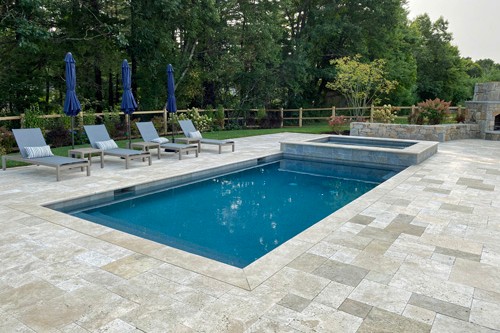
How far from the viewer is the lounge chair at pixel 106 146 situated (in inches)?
360

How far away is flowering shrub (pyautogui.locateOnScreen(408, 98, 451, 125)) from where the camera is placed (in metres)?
16.5

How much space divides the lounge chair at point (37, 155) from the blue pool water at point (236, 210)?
66.0 inches

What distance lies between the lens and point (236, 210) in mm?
6762

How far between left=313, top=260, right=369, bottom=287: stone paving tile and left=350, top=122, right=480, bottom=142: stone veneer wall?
1341 cm

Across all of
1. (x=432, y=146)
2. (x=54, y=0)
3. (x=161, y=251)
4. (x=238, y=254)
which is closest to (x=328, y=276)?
(x=238, y=254)

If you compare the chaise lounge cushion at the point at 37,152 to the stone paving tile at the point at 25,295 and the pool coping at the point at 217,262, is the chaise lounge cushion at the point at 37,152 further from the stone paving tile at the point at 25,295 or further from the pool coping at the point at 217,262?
the stone paving tile at the point at 25,295

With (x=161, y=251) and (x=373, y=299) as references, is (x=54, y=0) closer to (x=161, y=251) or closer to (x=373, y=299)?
(x=161, y=251)

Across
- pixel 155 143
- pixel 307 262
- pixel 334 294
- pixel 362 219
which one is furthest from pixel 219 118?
pixel 334 294

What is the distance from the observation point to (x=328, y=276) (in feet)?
11.6

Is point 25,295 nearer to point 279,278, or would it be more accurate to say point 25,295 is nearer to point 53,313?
point 53,313

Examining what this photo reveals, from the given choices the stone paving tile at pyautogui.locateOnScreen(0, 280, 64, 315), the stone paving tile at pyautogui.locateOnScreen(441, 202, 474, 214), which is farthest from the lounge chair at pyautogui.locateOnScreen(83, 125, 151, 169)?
the stone paving tile at pyautogui.locateOnScreen(441, 202, 474, 214)

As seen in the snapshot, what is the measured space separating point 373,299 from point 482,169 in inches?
304

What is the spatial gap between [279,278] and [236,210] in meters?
3.29

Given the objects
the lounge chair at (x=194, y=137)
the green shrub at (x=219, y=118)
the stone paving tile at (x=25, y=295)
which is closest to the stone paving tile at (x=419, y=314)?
the stone paving tile at (x=25, y=295)
